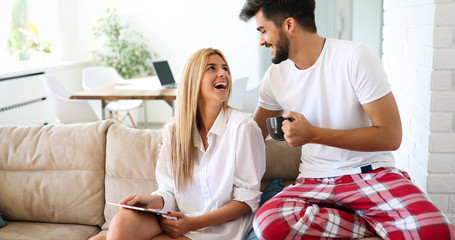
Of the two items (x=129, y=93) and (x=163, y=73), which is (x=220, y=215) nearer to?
(x=129, y=93)

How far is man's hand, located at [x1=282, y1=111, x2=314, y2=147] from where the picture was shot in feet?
5.41

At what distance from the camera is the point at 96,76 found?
5340 mm

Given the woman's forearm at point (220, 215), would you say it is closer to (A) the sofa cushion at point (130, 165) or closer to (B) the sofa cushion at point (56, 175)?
(A) the sofa cushion at point (130, 165)

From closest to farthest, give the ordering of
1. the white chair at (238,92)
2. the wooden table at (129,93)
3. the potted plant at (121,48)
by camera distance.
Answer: the wooden table at (129,93), the white chair at (238,92), the potted plant at (121,48)

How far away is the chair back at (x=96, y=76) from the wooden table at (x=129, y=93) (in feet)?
3.37

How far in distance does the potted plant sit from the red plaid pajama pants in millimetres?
4795

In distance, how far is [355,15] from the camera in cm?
421

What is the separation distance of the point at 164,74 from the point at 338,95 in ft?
8.88

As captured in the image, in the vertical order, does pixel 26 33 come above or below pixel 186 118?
above

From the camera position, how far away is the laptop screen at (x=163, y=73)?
4.20 metres

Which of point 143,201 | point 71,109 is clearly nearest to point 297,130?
point 143,201

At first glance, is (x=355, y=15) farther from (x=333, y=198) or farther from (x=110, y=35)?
(x=110, y=35)

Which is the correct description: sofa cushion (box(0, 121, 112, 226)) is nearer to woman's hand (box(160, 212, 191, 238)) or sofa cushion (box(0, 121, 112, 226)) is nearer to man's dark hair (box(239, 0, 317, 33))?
woman's hand (box(160, 212, 191, 238))

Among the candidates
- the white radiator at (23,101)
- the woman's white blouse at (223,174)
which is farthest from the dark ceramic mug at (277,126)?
the white radiator at (23,101)
